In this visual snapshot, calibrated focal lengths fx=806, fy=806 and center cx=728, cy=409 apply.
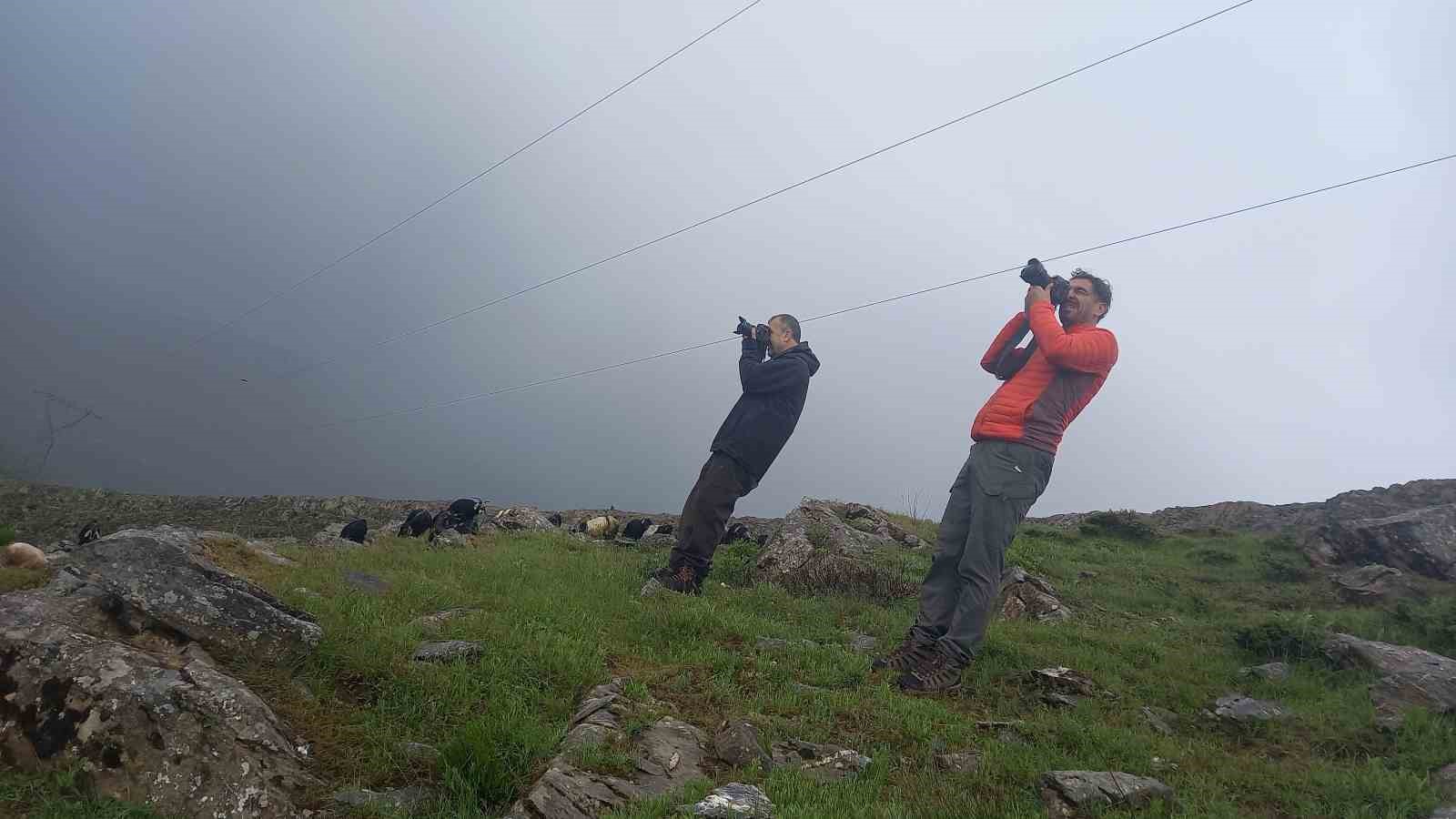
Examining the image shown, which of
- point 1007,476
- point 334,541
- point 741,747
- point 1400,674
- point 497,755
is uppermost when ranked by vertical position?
point 1007,476

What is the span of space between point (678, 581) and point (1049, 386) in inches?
152

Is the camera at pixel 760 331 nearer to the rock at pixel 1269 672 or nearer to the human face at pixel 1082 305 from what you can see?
the human face at pixel 1082 305

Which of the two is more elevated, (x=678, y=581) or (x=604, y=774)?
(x=678, y=581)

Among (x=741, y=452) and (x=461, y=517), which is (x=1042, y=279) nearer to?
(x=741, y=452)

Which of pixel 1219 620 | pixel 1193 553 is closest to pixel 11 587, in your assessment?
pixel 1219 620

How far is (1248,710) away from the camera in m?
5.27

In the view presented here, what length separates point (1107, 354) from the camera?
5.89m

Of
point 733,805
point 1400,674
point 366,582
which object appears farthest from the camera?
point 366,582

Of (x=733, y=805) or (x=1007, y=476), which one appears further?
(x=1007, y=476)

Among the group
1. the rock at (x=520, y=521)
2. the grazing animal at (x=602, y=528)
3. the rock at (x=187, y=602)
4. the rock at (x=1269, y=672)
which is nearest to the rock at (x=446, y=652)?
the rock at (x=187, y=602)

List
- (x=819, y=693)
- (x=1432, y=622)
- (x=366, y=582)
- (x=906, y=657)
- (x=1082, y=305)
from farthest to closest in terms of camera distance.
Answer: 1. (x=366, y=582)
2. (x=1432, y=622)
3. (x=1082, y=305)
4. (x=906, y=657)
5. (x=819, y=693)

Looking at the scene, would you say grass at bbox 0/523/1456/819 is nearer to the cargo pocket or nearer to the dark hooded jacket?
the cargo pocket

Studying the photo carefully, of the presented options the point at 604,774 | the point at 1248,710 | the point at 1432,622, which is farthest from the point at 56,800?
the point at 1432,622

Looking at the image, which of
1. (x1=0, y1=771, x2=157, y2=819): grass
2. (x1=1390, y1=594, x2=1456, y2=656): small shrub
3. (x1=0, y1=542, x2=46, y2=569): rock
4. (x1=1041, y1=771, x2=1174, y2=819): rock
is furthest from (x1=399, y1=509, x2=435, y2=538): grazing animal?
(x1=1390, y1=594, x2=1456, y2=656): small shrub
